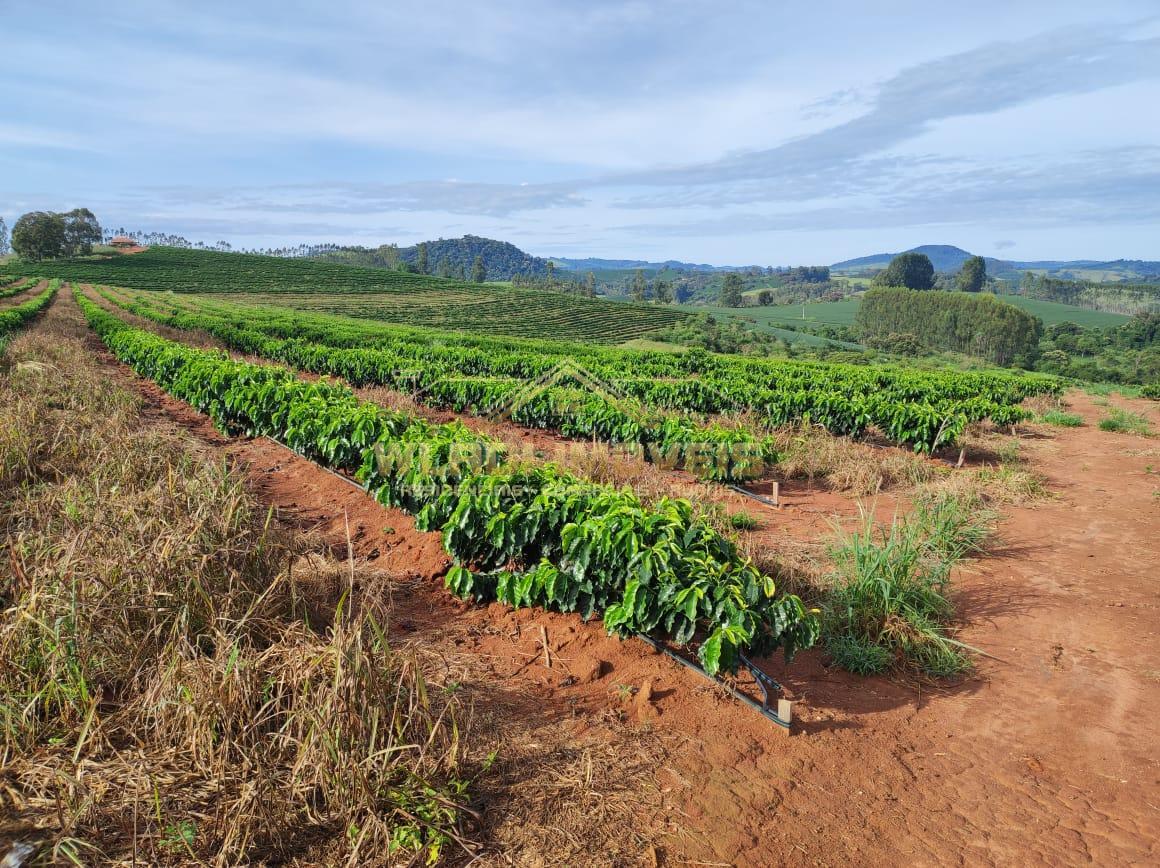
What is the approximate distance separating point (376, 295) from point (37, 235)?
46637mm

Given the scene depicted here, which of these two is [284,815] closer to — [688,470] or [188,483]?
[188,483]

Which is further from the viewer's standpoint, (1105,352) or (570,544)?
(1105,352)

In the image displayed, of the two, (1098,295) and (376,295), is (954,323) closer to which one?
(1098,295)

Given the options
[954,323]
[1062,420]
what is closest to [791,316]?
[954,323]

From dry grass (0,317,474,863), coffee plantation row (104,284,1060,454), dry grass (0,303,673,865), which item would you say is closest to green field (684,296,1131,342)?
coffee plantation row (104,284,1060,454)

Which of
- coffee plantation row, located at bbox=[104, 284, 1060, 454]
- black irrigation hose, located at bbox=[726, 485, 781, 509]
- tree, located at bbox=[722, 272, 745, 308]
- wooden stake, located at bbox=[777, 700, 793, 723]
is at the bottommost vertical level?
black irrigation hose, located at bbox=[726, 485, 781, 509]

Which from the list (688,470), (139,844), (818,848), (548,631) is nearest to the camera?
(139,844)

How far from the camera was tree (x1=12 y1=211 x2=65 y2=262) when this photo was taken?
83.1m

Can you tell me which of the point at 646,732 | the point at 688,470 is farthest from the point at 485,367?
the point at 646,732

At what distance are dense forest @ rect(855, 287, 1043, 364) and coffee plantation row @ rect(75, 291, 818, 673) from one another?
7134 cm

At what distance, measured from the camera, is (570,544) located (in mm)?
4469

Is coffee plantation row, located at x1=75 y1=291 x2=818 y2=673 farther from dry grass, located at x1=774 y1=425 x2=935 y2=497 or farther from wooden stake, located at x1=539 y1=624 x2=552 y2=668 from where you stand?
dry grass, located at x1=774 y1=425 x2=935 y2=497

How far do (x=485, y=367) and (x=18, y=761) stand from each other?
1535 cm

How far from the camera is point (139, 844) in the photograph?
8.39ft
